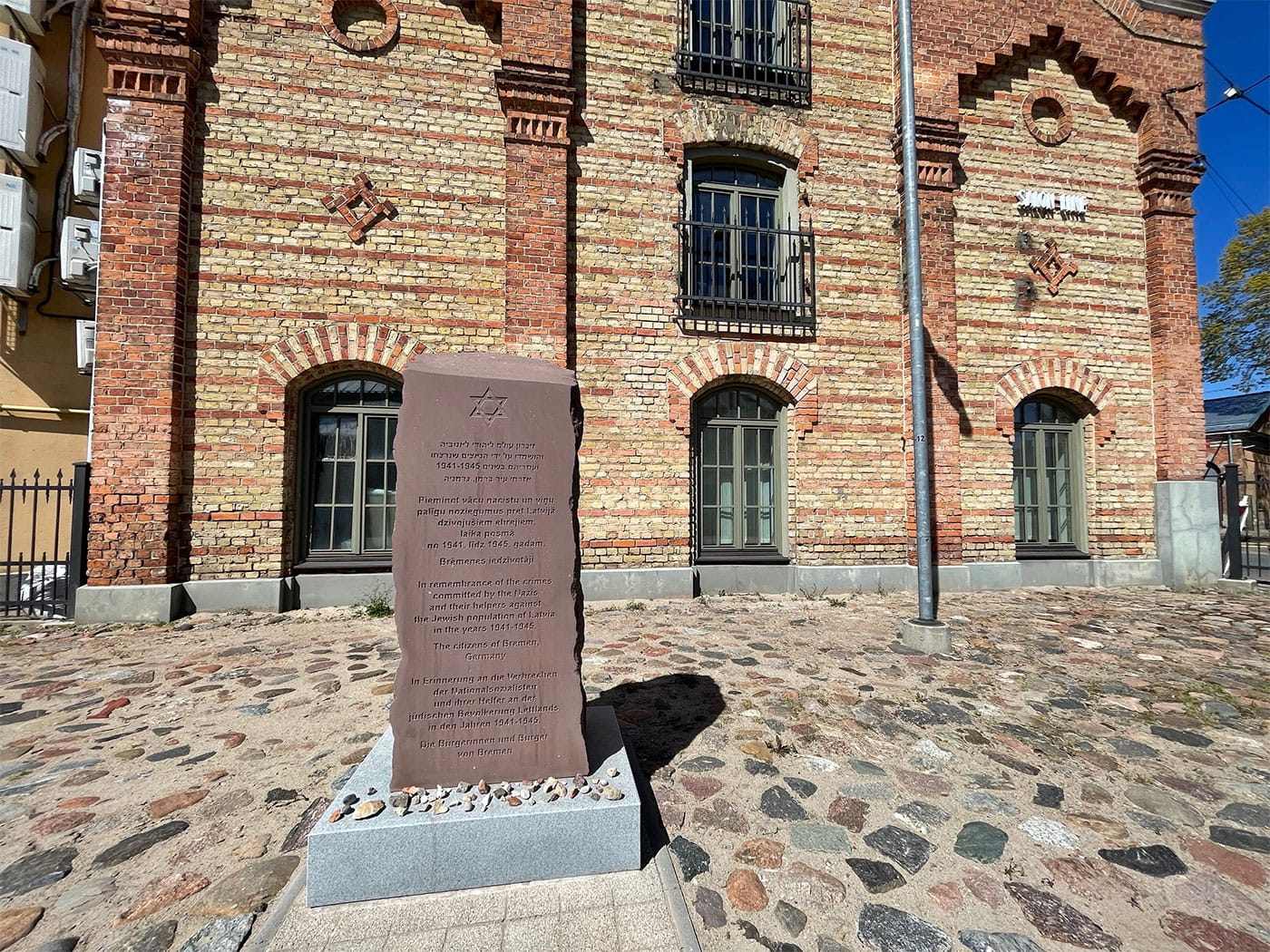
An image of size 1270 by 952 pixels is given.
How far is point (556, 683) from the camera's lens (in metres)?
2.37

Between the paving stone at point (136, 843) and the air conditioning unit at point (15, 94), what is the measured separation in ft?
31.4

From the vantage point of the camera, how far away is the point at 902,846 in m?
2.25

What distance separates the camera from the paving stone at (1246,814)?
2.42m

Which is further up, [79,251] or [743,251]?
[743,251]

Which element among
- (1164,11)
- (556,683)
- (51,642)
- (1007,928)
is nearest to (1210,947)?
(1007,928)

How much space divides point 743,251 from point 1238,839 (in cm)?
686

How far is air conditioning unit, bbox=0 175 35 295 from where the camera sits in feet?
22.6

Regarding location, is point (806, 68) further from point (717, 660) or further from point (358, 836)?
point (358, 836)

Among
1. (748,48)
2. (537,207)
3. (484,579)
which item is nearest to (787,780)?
(484,579)

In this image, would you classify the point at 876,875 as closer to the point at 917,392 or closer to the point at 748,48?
the point at 917,392

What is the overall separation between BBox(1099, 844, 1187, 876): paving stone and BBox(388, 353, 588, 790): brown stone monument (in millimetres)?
2244

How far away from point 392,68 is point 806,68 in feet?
17.7

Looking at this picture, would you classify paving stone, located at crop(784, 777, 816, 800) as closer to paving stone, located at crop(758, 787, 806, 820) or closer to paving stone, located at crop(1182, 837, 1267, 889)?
paving stone, located at crop(758, 787, 806, 820)

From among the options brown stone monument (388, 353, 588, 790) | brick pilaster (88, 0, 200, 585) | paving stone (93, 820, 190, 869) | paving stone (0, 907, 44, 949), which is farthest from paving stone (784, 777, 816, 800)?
brick pilaster (88, 0, 200, 585)
